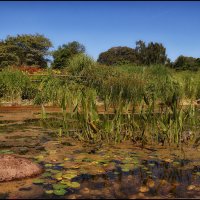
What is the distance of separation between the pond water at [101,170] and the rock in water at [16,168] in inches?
4.4

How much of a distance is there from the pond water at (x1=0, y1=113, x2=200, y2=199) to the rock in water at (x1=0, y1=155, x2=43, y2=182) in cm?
11

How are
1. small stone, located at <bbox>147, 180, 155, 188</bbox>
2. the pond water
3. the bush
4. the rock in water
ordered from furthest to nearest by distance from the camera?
the bush < the rock in water < small stone, located at <bbox>147, 180, 155, 188</bbox> < the pond water

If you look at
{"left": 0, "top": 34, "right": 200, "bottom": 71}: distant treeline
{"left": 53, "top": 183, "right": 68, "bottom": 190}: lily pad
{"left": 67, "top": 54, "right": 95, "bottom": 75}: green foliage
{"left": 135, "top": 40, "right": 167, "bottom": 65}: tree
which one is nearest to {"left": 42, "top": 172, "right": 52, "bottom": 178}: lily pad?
{"left": 53, "top": 183, "right": 68, "bottom": 190}: lily pad

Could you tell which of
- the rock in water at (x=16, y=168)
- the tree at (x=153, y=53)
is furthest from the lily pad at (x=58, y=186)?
the tree at (x=153, y=53)

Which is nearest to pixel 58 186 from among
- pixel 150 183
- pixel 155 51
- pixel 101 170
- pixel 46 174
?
pixel 46 174

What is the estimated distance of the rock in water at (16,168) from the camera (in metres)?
4.63

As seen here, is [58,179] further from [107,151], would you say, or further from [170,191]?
[107,151]

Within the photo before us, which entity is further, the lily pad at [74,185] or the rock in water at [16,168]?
the rock in water at [16,168]

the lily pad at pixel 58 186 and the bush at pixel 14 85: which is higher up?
the bush at pixel 14 85

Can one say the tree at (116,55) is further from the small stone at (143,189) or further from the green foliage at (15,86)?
the small stone at (143,189)

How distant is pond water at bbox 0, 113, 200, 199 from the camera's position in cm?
412

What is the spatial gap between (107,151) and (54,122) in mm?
4208

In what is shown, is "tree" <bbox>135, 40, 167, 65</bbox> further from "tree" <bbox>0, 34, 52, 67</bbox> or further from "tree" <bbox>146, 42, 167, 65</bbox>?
"tree" <bbox>0, 34, 52, 67</bbox>

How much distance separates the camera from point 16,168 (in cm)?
476
